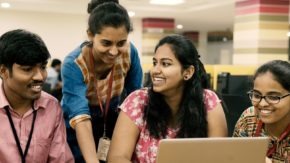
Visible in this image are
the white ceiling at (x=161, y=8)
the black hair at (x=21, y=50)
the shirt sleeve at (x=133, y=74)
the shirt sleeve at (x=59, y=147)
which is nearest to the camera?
the black hair at (x=21, y=50)

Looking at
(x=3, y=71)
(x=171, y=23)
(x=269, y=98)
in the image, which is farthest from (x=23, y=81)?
(x=171, y=23)

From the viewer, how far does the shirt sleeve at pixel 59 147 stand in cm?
165

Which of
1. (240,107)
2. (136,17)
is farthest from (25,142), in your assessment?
(136,17)

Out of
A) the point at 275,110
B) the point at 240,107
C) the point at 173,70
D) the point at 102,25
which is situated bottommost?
the point at 240,107

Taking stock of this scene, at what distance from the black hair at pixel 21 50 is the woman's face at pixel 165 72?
0.45m

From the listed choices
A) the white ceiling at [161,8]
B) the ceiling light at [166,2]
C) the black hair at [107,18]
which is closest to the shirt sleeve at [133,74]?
the black hair at [107,18]

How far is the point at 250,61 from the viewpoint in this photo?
693 centimetres

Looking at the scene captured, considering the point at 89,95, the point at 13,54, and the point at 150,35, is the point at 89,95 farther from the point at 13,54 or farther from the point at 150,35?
the point at 150,35

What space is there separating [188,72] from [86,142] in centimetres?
52

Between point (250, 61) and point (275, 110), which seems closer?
point (275, 110)

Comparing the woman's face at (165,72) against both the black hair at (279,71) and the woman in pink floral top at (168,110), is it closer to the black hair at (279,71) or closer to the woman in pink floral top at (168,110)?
the woman in pink floral top at (168,110)

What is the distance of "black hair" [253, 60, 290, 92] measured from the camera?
164cm

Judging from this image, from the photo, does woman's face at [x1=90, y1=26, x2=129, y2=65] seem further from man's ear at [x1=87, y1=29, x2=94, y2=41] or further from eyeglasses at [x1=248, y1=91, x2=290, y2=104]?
eyeglasses at [x1=248, y1=91, x2=290, y2=104]

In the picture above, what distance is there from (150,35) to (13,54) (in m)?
9.52
